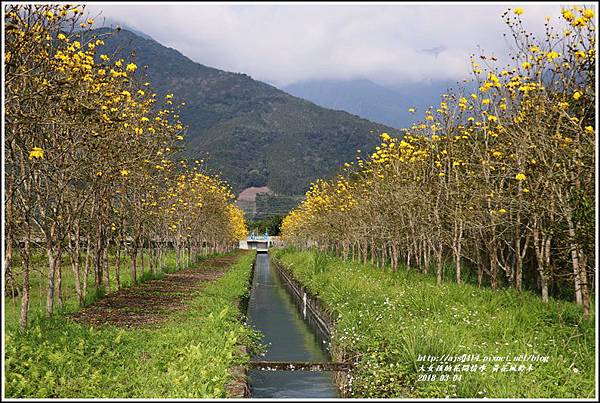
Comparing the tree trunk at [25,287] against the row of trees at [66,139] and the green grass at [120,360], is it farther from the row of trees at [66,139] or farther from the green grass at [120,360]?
the green grass at [120,360]

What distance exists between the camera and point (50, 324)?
12133 mm

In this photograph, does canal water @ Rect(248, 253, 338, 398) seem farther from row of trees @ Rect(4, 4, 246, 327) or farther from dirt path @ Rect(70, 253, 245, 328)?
row of trees @ Rect(4, 4, 246, 327)

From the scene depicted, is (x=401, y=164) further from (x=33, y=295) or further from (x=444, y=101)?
(x=33, y=295)

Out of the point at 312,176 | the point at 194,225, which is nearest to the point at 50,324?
the point at 194,225

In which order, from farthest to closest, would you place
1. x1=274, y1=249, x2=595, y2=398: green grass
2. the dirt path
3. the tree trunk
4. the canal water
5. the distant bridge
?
the distant bridge
the dirt path
the canal water
the tree trunk
x1=274, y1=249, x2=595, y2=398: green grass

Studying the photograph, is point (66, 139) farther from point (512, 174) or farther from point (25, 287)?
point (512, 174)

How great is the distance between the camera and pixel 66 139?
1362cm

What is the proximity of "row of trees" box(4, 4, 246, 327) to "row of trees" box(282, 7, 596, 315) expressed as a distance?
7131mm

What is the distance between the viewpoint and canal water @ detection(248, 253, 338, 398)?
12.1 metres

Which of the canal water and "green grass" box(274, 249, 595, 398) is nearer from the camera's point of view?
"green grass" box(274, 249, 595, 398)

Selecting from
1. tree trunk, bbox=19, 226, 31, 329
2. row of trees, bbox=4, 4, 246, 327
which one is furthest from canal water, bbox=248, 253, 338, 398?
row of trees, bbox=4, 4, 246, 327

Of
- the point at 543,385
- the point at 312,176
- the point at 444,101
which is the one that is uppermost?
the point at 312,176

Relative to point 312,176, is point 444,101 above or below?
below

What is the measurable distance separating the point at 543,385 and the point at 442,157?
11644mm
